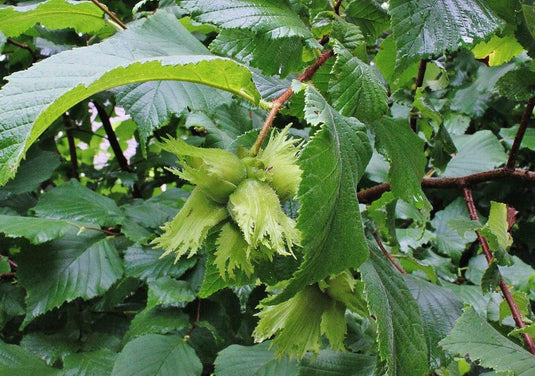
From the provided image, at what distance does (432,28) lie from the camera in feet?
2.07

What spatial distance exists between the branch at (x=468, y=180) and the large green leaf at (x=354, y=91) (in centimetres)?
37

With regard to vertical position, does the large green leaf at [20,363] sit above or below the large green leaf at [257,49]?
below

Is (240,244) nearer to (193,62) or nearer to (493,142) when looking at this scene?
(193,62)

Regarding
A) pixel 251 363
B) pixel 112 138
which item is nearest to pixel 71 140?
pixel 112 138

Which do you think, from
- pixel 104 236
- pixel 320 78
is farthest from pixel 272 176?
pixel 104 236

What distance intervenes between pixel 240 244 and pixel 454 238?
1242 millimetres

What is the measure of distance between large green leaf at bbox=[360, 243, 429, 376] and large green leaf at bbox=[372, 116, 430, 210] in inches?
4.0

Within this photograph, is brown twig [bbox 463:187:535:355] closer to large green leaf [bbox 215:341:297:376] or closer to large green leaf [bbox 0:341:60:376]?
large green leaf [bbox 215:341:297:376]

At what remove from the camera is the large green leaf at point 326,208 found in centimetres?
42

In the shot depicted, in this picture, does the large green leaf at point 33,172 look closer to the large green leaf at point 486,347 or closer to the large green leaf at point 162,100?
the large green leaf at point 162,100

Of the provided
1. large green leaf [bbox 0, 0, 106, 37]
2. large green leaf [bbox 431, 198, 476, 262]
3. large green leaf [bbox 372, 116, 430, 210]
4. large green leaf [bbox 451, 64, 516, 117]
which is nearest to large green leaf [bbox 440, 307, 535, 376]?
large green leaf [bbox 372, 116, 430, 210]

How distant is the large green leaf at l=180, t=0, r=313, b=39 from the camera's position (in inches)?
22.2

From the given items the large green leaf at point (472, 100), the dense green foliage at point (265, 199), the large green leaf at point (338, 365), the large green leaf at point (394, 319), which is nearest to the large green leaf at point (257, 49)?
the dense green foliage at point (265, 199)

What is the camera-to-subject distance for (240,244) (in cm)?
50
